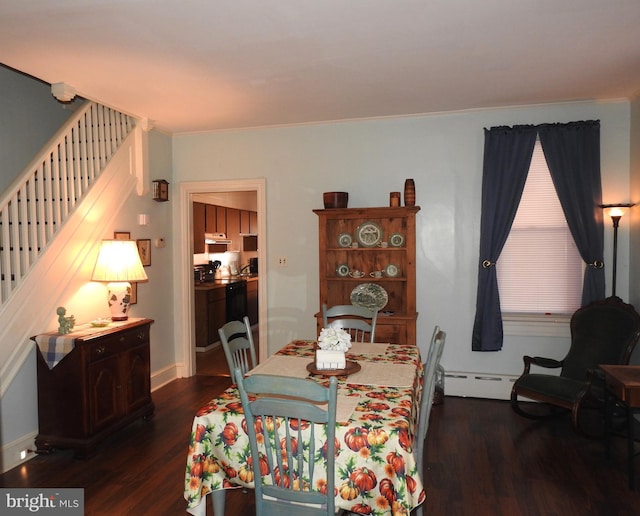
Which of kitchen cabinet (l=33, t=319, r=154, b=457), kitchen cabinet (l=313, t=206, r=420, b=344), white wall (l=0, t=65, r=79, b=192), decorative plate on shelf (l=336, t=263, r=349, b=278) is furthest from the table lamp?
decorative plate on shelf (l=336, t=263, r=349, b=278)

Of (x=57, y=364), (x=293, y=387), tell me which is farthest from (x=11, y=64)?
(x=293, y=387)

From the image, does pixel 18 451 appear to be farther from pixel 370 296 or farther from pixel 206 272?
pixel 206 272

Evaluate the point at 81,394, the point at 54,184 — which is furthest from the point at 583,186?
the point at 54,184

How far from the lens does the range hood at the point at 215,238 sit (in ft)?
22.9

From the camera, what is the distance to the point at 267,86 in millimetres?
3734

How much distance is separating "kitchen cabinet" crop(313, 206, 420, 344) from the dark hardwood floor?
3.13 ft

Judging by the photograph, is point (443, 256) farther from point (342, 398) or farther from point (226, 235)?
point (226, 235)

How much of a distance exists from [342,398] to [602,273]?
10.2 ft

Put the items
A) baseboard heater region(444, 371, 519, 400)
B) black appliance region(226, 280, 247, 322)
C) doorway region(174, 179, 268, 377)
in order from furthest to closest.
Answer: black appliance region(226, 280, 247, 322) < doorway region(174, 179, 268, 377) < baseboard heater region(444, 371, 519, 400)

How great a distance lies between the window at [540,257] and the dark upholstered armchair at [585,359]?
1.10 ft

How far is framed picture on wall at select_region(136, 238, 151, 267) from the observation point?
469 centimetres

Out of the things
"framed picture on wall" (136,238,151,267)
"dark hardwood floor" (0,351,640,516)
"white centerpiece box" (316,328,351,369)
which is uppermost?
"framed picture on wall" (136,238,151,267)

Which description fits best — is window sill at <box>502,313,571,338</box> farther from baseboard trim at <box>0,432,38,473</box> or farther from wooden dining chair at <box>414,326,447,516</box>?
baseboard trim at <box>0,432,38,473</box>

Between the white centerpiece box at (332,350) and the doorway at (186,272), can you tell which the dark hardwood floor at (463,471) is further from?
the doorway at (186,272)
